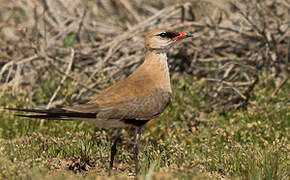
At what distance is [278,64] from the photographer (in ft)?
25.6

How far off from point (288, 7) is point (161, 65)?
12.9 feet

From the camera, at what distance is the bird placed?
4.30 metres

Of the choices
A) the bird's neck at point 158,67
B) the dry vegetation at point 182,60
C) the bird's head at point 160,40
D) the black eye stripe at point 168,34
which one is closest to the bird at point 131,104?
the bird's neck at point 158,67

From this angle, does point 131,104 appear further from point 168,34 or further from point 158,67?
point 168,34

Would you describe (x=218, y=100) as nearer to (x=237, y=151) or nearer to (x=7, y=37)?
(x=237, y=151)

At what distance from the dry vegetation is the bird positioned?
1.34 m

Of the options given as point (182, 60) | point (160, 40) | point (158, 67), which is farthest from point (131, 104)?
point (182, 60)

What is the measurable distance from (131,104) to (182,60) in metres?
3.55

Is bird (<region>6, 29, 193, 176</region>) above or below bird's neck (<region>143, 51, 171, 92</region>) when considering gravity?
below

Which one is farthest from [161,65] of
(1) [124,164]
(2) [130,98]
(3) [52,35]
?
(3) [52,35]

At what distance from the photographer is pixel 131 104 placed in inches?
179

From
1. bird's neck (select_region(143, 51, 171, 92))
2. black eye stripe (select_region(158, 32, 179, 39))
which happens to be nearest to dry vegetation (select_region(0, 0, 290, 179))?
bird's neck (select_region(143, 51, 171, 92))

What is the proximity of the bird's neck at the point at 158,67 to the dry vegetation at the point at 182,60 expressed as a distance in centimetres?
129

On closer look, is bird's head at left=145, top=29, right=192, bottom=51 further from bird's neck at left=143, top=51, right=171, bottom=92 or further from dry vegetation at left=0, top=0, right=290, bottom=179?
dry vegetation at left=0, top=0, right=290, bottom=179
